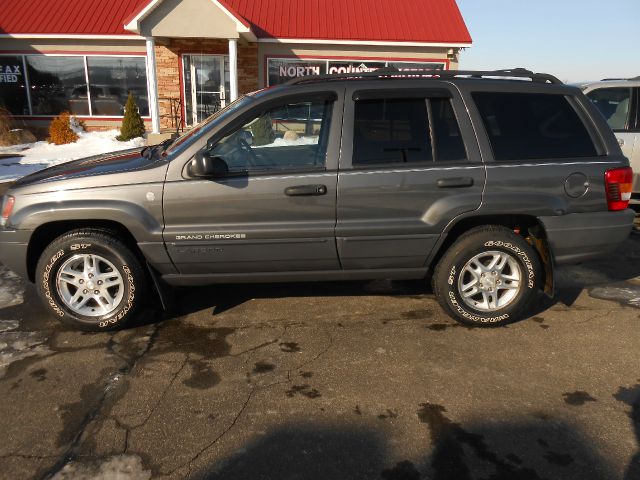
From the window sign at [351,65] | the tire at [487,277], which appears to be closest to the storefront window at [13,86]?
the window sign at [351,65]

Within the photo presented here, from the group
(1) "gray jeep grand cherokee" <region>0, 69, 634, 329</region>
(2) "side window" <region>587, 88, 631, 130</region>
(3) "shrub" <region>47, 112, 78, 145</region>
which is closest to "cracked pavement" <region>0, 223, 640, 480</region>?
(1) "gray jeep grand cherokee" <region>0, 69, 634, 329</region>

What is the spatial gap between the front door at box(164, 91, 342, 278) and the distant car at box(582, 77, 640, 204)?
485 cm

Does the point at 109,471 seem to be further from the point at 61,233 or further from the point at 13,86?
the point at 13,86

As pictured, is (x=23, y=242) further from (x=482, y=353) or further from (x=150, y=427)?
(x=482, y=353)

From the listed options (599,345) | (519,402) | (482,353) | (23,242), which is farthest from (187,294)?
(599,345)

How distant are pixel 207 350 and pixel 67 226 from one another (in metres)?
1.43

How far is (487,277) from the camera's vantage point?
3.92 meters

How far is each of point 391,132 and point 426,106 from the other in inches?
13.3

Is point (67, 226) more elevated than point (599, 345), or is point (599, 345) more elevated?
point (67, 226)

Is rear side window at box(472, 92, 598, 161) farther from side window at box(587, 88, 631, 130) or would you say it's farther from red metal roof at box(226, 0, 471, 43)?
red metal roof at box(226, 0, 471, 43)

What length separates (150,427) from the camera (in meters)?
2.76

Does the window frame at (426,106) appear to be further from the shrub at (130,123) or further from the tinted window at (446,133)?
the shrub at (130,123)

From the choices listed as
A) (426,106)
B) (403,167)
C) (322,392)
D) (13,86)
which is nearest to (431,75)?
(426,106)

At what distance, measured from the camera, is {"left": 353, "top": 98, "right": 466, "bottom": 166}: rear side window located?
3.69m
